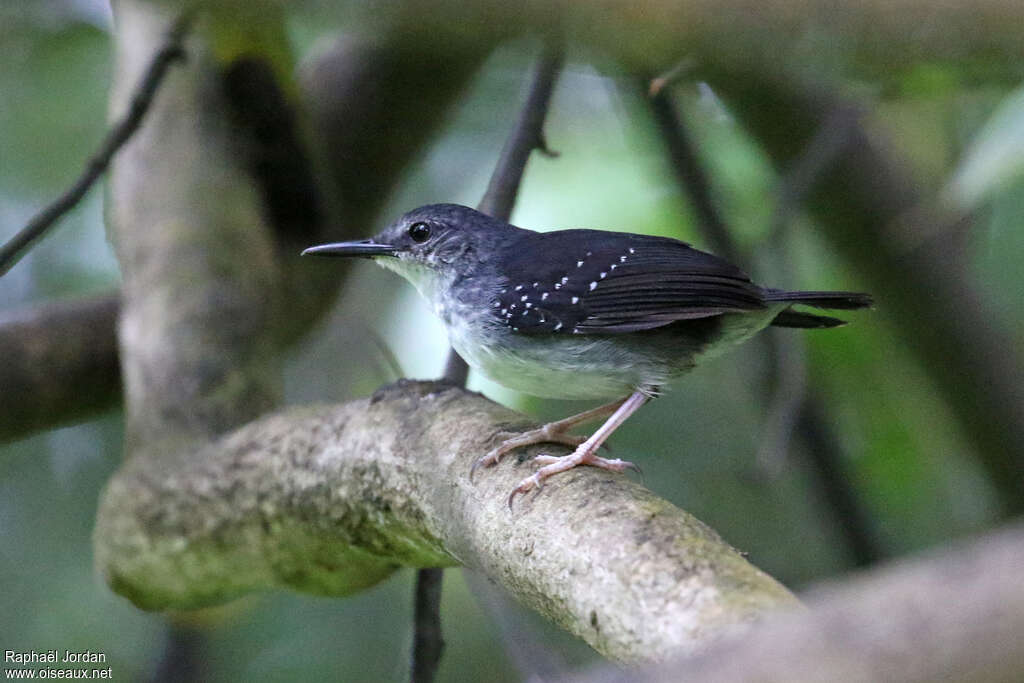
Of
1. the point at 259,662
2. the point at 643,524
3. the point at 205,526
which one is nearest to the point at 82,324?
the point at 205,526

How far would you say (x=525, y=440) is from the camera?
2.68 meters

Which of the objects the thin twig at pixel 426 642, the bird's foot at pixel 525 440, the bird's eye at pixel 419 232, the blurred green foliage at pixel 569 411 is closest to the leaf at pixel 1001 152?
the bird's foot at pixel 525 440

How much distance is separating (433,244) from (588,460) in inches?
47.7

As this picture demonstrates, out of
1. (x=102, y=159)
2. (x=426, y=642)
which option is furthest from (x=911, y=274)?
(x=102, y=159)

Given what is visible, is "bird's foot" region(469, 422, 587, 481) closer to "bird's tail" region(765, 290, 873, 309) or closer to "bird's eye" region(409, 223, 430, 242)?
"bird's tail" region(765, 290, 873, 309)

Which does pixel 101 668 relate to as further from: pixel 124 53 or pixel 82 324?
pixel 124 53

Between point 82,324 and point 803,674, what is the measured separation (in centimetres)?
418

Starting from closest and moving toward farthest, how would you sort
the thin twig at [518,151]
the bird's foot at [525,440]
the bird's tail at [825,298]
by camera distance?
the bird's foot at [525,440]
the bird's tail at [825,298]
the thin twig at [518,151]

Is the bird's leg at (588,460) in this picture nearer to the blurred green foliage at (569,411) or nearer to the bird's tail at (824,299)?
the bird's tail at (824,299)

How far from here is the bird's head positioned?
349 centimetres

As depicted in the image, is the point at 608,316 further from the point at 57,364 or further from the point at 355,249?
the point at 57,364

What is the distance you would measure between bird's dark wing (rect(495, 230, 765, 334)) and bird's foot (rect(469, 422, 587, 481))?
30 cm

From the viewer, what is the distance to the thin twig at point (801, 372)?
14.9 feet

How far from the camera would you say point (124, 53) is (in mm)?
4867
